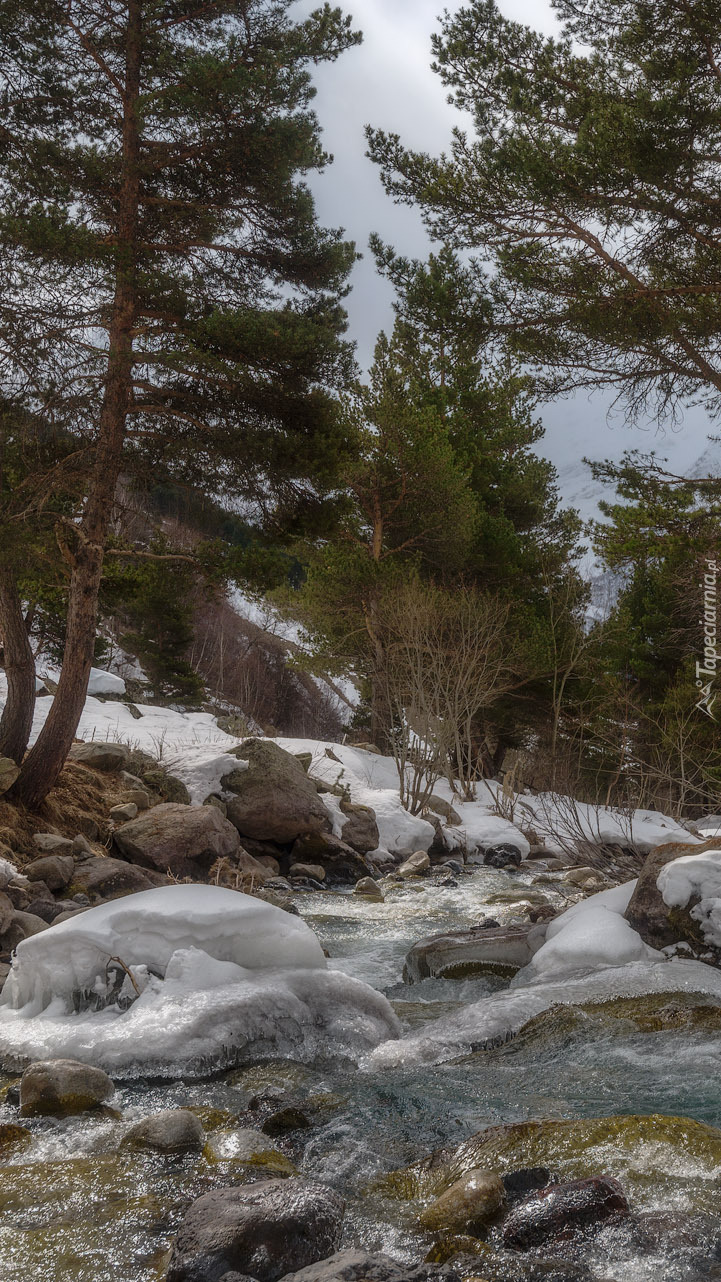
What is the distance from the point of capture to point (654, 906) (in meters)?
5.74

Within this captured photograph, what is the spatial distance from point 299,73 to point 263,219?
1382 mm

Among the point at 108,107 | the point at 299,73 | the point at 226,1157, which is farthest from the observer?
the point at 108,107

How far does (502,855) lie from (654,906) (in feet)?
24.1

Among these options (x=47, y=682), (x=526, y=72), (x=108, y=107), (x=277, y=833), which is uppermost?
(x=526, y=72)

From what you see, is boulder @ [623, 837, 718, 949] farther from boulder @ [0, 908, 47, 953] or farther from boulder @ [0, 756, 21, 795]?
boulder @ [0, 756, 21, 795]

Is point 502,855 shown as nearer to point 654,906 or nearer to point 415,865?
point 415,865

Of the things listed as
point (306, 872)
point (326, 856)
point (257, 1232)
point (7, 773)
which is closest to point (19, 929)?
point (7, 773)

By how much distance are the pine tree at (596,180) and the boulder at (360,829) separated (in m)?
6.22

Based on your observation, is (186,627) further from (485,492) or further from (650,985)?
(650,985)

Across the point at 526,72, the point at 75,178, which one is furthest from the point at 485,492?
the point at 75,178

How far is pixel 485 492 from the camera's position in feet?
73.1

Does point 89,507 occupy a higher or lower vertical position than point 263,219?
lower

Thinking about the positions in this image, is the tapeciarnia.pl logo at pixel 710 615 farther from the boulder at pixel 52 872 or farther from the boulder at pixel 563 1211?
the boulder at pixel 563 1211

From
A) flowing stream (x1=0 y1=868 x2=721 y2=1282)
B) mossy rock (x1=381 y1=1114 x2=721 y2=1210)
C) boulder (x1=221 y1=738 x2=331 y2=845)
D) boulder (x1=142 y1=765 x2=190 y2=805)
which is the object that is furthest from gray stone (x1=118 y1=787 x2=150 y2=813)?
mossy rock (x1=381 y1=1114 x2=721 y2=1210)
